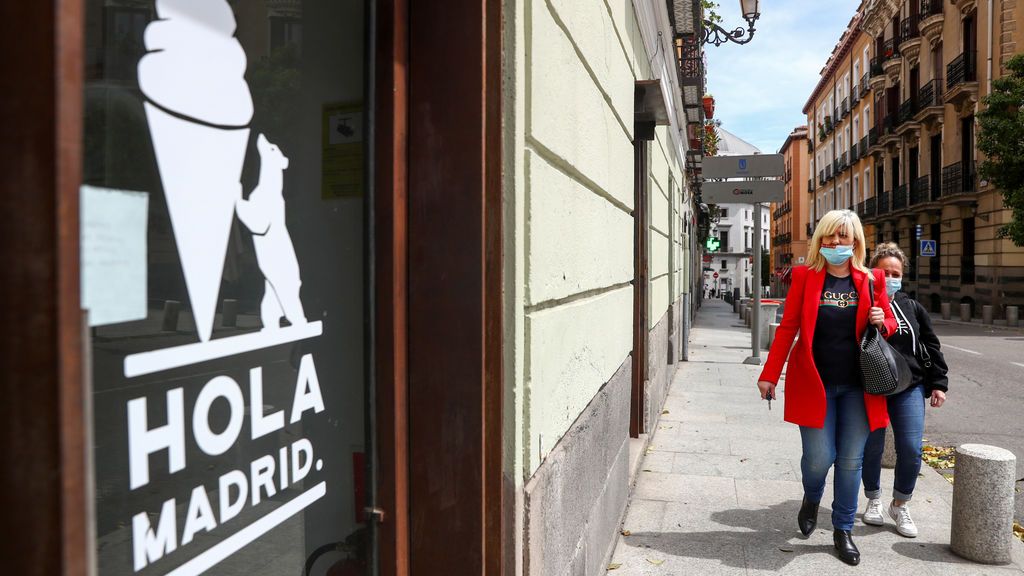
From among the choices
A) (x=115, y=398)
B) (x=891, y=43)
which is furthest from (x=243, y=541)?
(x=891, y=43)

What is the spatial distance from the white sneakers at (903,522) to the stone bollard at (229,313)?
440 cm

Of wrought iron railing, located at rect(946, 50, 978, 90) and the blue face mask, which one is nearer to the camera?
the blue face mask

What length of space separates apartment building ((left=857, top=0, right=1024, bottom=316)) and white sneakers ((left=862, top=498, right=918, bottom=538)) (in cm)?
2425

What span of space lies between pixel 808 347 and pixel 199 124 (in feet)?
11.5

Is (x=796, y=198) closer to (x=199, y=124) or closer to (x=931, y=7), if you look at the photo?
(x=931, y=7)

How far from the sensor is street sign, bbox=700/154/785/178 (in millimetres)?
11914

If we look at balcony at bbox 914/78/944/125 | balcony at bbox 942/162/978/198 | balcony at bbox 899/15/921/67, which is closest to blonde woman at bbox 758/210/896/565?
balcony at bbox 942/162/978/198

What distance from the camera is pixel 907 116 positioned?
34062mm

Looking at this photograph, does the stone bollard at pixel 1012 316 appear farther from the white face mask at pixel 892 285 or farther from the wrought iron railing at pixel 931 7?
the white face mask at pixel 892 285

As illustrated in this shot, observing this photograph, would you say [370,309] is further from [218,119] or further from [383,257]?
[218,119]

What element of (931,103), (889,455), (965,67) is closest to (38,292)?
(889,455)

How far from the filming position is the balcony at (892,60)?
36094 mm

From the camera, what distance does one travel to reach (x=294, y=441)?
1.51 metres

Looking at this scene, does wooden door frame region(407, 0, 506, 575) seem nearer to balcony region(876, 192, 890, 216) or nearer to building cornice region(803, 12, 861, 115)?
balcony region(876, 192, 890, 216)
